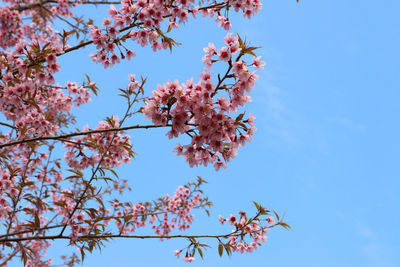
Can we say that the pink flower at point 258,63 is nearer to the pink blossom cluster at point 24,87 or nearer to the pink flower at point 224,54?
the pink flower at point 224,54

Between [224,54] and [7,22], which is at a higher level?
[7,22]

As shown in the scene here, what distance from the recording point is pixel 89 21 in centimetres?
579

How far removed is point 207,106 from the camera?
2.27m

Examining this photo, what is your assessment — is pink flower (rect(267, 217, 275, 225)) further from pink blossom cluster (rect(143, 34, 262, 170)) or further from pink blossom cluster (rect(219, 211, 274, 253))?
pink blossom cluster (rect(143, 34, 262, 170))

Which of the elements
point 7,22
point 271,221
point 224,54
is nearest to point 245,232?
point 271,221

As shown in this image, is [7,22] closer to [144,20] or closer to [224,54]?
[144,20]

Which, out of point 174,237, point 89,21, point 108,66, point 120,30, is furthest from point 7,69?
point 174,237

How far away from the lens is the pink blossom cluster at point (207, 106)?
7.50 feet

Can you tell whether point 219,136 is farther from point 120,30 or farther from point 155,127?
point 120,30

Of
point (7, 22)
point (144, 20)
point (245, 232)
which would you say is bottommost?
point (245, 232)

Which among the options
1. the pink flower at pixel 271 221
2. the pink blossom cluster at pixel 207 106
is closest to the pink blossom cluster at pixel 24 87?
the pink blossom cluster at pixel 207 106

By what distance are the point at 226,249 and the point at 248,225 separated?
0.50m

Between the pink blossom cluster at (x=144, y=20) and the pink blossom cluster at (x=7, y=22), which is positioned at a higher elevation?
the pink blossom cluster at (x=7, y=22)

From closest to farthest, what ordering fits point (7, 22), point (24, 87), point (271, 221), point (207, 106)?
point (207, 106) < point (24, 87) < point (271, 221) < point (7, 22)
